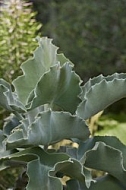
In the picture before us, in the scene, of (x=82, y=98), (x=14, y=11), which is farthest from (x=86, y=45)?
(x=82, y=98)

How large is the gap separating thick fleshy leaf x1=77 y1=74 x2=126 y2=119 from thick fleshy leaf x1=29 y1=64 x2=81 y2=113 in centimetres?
6

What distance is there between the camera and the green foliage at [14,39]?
2.17 m

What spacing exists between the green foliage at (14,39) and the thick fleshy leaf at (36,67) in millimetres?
840

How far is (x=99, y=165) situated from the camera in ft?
4.02

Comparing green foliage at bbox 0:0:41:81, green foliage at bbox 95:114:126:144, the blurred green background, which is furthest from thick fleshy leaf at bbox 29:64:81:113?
the blurred green background

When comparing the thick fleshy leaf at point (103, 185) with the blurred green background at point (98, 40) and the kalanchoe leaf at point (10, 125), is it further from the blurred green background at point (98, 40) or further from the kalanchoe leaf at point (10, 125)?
the blurred green background at point (98, 40)

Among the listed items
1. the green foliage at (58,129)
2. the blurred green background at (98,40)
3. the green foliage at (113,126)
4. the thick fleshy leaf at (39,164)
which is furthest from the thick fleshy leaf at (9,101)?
the blurred green background at (98,40)

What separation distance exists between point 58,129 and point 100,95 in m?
0.14

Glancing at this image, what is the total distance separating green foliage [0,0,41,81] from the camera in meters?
2.17

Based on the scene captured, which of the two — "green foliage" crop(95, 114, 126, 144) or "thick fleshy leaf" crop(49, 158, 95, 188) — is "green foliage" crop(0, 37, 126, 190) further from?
"green foliage" crop(95, 114, 126, 144)

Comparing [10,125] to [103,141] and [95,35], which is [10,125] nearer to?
[103,141]

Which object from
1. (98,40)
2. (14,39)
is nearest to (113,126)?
(98,40)

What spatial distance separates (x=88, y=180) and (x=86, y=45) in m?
3.10

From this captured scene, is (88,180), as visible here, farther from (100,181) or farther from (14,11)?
(14,11)
